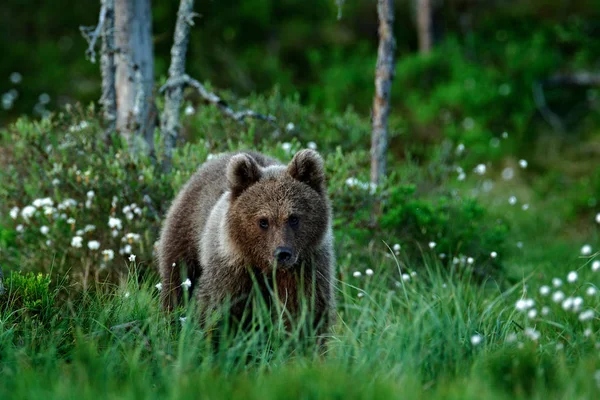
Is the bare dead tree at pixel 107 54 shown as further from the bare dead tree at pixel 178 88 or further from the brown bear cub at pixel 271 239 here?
the brown bear cub at pixel 271 239

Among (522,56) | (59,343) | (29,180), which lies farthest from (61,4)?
(59,343)

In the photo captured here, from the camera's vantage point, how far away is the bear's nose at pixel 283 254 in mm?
5301

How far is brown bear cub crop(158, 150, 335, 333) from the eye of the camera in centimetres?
549

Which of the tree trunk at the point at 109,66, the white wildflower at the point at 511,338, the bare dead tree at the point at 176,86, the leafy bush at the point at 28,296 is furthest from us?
the tree trunk at the point at 109,66

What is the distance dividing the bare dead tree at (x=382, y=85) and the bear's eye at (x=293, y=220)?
2934mm

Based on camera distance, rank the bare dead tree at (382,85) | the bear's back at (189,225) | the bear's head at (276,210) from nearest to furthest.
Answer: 1. the bear's head at (276,210)
2. the bear's back at (189,225)
3. the bare dead tree at (382,85)

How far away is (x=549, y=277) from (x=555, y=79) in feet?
28.3

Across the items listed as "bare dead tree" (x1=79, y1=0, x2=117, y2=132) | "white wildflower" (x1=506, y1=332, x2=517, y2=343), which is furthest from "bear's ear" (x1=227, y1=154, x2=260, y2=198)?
"bare dead tree" (x1=79, y1=0, x2=117, y2=132)

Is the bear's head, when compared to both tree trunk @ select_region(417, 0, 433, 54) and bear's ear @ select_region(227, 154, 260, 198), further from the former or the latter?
tree trunk @ select_region(417, 0, 433, 54)

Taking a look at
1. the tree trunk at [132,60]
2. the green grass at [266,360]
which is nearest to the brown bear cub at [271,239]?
the green grass at [266,360]

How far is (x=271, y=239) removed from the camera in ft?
17.8

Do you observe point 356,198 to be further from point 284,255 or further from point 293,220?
point 284,255

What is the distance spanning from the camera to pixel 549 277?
7.81m

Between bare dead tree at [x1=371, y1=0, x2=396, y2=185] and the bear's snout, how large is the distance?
3.17m
